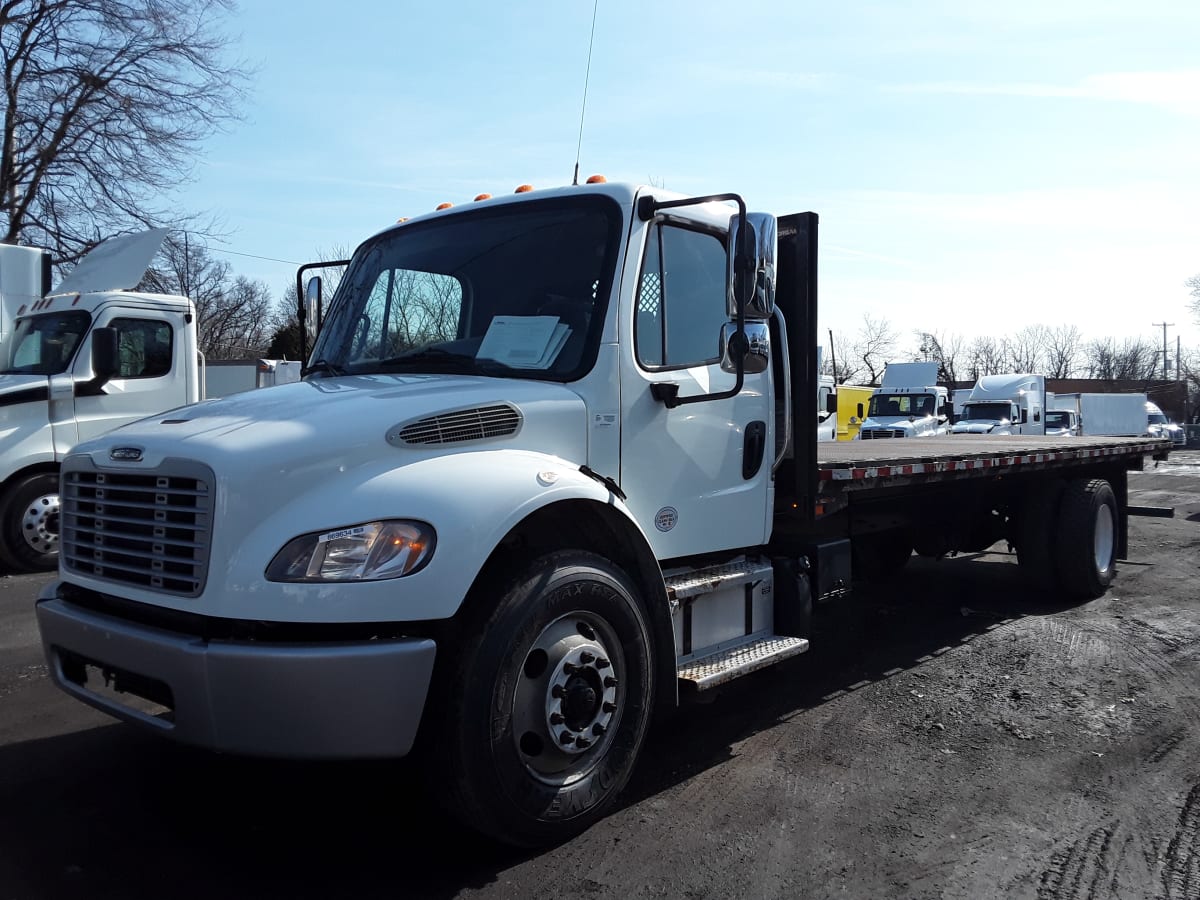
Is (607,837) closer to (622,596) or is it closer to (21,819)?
(622,596)

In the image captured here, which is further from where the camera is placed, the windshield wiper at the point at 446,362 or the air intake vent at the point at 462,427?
the windshield wiper at the point at 446,362

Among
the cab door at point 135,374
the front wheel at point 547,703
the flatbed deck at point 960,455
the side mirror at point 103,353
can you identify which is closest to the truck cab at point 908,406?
the flatbed deck at point 960,455

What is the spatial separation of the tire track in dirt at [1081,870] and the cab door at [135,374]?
8285mm

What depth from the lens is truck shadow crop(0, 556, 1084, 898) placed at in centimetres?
323

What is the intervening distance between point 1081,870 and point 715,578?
5.94 ft

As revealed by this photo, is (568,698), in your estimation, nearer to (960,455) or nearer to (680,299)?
(680,299)

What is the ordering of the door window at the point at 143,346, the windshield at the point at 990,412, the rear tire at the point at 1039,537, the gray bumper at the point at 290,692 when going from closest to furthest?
the gray bumper at the point at 290,692
the rear tire at the point at 1039,537
the door window at the point at 143,346
the windshield at the point at 990,412

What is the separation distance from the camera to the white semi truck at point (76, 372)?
28.5 ft

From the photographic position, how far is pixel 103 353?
895cm

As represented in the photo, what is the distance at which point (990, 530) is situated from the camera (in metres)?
8.59

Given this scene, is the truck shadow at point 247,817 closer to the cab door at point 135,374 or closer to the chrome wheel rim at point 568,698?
the chrome wheel rim at point 568,698

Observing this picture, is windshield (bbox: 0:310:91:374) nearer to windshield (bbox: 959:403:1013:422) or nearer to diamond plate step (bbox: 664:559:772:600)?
diamond plate step (bbox: 664:559:772:600)

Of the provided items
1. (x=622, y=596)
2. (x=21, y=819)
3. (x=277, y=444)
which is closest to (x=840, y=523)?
(x=622, y=596)

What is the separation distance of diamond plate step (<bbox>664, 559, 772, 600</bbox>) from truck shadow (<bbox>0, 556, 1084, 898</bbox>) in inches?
31.1
